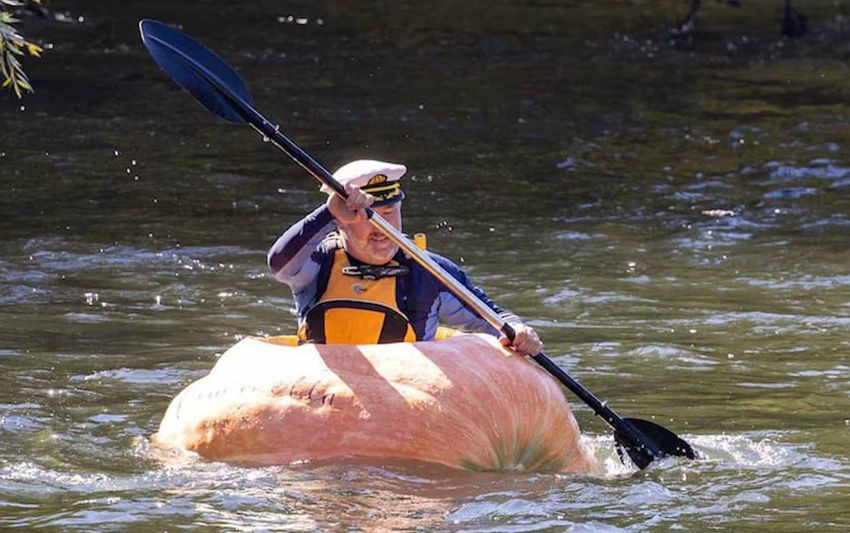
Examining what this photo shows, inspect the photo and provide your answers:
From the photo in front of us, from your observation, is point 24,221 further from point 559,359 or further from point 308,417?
point 308,417

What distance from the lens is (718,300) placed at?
953 cm

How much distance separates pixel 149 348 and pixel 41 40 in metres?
10.8

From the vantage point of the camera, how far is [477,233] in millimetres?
11375

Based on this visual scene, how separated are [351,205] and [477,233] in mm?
5540

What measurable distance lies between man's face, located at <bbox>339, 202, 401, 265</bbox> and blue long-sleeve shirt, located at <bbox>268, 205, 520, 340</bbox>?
69mm

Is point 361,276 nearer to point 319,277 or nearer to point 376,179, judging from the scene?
point 319,277

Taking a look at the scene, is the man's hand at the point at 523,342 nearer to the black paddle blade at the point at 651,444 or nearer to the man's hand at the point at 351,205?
the black paddle blade at the point at 651,444

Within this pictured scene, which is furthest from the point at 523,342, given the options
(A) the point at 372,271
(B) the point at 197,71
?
(B) the point at 197,71

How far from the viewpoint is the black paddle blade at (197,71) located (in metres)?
6.45

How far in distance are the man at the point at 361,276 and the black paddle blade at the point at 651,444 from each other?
59 centimetres

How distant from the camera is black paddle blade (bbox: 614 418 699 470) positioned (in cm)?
643

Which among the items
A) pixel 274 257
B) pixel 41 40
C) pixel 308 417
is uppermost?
pixel 41 40

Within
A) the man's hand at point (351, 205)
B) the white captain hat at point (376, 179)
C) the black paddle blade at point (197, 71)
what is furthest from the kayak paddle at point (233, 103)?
the man's hand at point (351, 205)

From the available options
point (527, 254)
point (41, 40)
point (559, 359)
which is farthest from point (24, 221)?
point (41, 40)
